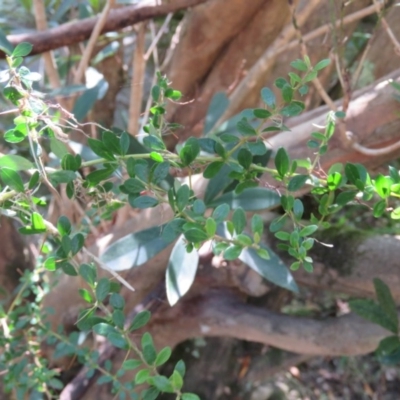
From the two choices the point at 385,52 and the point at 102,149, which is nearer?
the point at 102,149

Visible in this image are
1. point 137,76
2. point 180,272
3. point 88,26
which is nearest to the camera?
point 180,272

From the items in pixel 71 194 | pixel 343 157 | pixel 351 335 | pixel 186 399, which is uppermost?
pixel 71 194

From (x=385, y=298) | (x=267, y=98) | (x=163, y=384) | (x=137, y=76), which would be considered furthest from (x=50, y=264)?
(x=137, y=76)

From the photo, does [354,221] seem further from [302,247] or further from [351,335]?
[302,247]

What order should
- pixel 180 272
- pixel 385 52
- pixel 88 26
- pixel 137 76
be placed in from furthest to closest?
1. pixel 385 52
2. pixel 137 76
3. pixel 88 26
4. pixel 180 272

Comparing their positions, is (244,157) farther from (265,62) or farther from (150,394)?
(265,62)

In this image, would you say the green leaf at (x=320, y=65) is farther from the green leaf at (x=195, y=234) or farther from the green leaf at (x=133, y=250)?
the green leaf at (x=133, y=250)

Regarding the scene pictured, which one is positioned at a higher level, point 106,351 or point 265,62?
point 265,62

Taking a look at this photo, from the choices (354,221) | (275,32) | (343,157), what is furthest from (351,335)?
(275,32)
